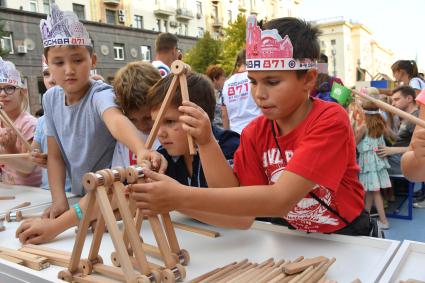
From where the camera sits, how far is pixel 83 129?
192cm

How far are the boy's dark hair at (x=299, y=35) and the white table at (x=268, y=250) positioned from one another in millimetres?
575

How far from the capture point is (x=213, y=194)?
1.09 m

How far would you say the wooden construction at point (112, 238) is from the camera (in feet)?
3.39

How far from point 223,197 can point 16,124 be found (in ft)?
7.56

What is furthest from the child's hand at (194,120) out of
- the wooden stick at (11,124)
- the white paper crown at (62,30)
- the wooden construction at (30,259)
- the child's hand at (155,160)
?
the wooden stick at (11,124)

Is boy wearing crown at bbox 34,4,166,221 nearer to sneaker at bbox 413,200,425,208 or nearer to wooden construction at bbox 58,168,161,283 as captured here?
wooden construction at bbox 58,168,161,283

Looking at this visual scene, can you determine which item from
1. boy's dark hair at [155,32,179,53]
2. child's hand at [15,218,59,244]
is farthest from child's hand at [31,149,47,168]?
boy's dark hair at [155,32,179,53]

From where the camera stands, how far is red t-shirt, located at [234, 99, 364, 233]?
120 centimetres

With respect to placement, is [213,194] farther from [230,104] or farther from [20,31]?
[20,31]

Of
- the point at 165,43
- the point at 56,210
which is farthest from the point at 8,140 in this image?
the point at 165,43

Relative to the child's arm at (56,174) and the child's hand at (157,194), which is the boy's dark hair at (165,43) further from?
the child's hand at (157,194)

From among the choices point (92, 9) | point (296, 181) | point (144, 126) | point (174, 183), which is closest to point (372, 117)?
point (144, 126)

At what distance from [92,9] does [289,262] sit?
849 inches

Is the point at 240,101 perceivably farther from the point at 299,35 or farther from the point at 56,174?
the point at 299,35
